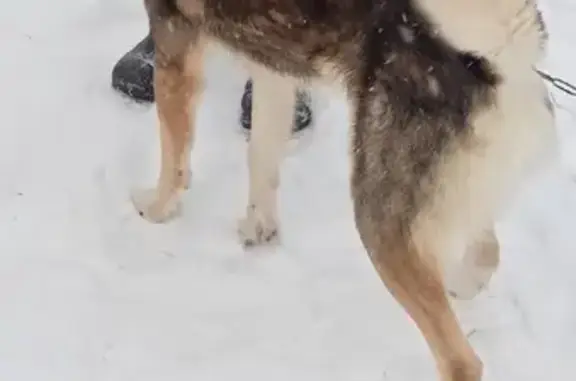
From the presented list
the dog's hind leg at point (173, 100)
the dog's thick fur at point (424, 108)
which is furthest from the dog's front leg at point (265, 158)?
the dog's thick fur at point (424, 108)

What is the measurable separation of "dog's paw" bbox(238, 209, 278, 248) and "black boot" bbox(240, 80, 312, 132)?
1.11 feet

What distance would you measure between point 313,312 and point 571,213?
2.50 ft

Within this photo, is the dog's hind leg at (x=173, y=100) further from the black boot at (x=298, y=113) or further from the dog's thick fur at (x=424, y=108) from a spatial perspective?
the black boot at (x=298, y=113)

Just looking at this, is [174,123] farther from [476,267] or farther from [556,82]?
[556,82]

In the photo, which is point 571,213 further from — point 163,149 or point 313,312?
point 163,149

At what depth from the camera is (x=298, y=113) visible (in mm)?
2744

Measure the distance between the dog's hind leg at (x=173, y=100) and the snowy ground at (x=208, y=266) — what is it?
0.06 metres

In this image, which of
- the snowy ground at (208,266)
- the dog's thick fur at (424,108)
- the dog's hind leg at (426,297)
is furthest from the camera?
the snowy ground at (208,266)

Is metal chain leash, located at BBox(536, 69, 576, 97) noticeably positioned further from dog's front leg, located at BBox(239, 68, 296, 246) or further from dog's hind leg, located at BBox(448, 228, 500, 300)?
dog's front leg, located at BBox(239, 68, 296, 246)

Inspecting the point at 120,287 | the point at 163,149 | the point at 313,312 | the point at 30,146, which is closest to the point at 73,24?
the point at 30,146

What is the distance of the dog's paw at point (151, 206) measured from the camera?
8.31 ft

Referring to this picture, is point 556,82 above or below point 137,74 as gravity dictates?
above

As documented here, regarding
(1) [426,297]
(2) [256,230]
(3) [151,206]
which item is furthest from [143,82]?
(1) [426,297]

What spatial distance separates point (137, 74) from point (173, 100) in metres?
0.52
